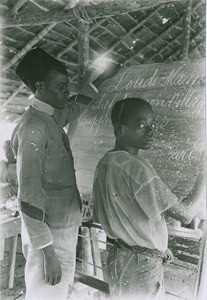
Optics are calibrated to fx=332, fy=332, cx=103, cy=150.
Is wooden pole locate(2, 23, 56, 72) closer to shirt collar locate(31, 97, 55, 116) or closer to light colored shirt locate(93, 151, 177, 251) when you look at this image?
shirt collar locate(31, 97, 55, 116)

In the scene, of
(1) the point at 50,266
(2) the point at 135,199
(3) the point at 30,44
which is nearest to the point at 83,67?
(2) the point at 135,199

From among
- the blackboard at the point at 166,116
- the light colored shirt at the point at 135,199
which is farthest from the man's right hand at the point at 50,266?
the blackboard at the point at 166,116

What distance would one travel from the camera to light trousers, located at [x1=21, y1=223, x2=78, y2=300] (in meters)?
1.34

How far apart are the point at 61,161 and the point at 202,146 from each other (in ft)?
1.82

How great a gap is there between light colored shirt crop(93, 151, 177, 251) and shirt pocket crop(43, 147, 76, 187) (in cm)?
22

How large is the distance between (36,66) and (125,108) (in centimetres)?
39

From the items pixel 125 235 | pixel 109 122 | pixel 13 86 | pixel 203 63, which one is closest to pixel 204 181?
pixel 125 235

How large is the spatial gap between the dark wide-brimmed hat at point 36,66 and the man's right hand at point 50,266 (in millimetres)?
640

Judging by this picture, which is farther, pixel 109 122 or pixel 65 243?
pixel 109 122

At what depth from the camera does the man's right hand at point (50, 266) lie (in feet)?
3.94

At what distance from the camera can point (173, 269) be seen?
3500mm

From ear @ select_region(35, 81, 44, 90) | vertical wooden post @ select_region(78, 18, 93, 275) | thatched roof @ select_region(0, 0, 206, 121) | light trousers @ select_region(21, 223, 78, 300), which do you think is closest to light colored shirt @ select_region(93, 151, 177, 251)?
light trousers @ select_region(21, 223, 78, 300)

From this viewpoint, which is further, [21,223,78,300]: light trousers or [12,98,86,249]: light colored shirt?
[21,223,78,300]: light trousers

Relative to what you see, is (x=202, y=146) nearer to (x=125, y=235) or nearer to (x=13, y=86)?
(x=125, y=235)
